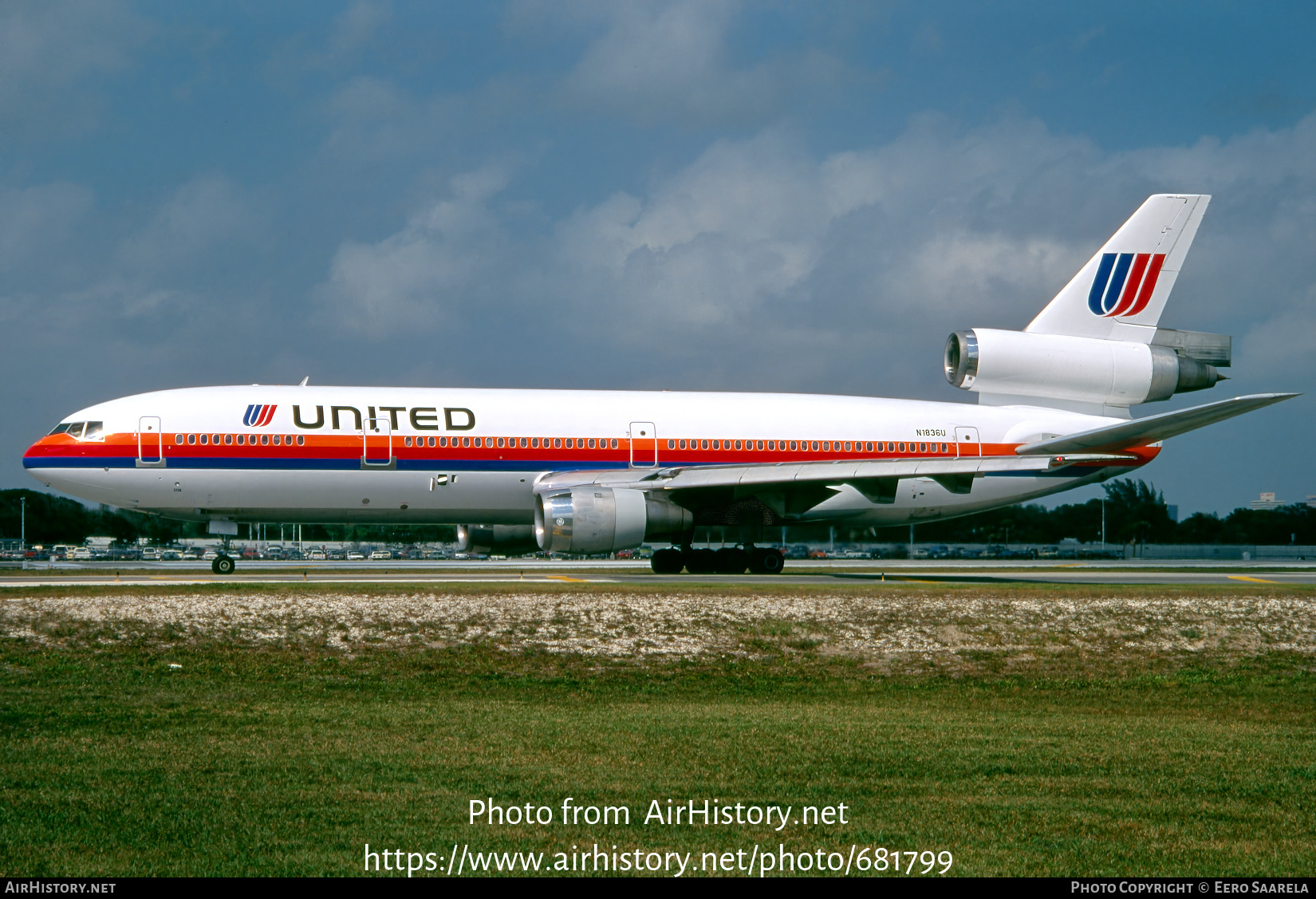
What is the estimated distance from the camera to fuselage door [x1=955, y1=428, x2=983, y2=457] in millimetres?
30234

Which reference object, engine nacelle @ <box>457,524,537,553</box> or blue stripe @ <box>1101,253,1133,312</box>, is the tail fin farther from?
engine nacelle @ <box>457,524,537,553</box>

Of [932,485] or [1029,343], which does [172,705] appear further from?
[1029,343]

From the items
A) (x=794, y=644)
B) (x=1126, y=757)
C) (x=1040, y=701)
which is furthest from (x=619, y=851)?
(x=794, y=644)

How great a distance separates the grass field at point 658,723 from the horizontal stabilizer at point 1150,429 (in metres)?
4.43

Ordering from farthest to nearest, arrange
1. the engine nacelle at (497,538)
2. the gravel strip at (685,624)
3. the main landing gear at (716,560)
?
the engine nacelle at (497,538) → the main landing gear at (716,560) → the gravel strip at (685,624)

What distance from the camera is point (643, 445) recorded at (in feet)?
92.7

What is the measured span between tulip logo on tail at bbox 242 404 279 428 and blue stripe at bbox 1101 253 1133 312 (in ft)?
72.5

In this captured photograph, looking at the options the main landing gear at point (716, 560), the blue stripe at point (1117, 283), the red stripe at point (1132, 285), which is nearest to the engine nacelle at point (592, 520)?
the main landing gear at point (716, 560)

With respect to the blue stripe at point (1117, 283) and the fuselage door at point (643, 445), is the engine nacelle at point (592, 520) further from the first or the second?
the blue stripe at point (1117, 283)

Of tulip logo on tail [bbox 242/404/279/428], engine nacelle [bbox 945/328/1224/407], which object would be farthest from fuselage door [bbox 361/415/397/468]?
engine nacelle [bbox 945/328/1224/407]

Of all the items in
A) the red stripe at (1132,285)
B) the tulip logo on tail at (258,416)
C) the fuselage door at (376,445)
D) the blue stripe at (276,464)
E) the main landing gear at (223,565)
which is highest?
the red stripe at (1132,285)

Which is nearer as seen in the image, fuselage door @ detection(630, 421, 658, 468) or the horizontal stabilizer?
the horizontal stabilizer

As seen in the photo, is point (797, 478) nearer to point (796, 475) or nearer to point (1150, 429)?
point (796, 475)

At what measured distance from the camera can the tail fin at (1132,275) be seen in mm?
31266
